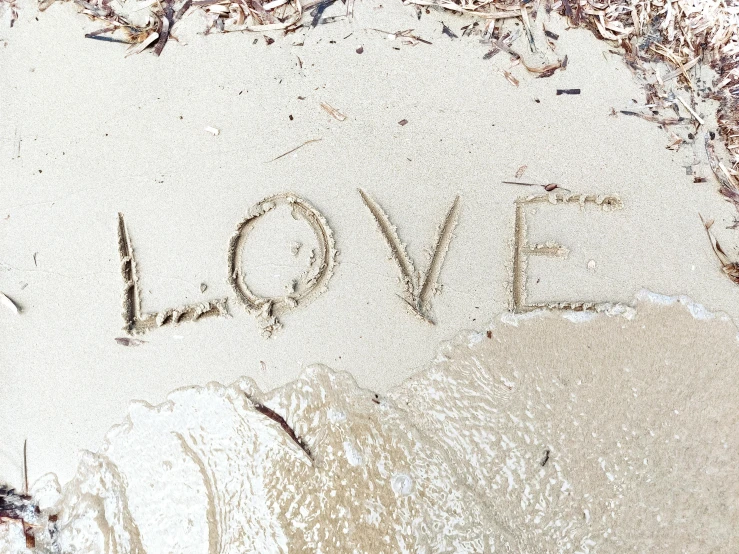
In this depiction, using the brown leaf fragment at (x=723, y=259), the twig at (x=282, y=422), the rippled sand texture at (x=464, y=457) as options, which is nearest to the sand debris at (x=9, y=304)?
the rippled sand texture at (x=464, y=457)

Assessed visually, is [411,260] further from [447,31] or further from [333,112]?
[447,31]

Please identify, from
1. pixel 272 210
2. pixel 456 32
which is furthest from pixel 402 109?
pixel 272 210

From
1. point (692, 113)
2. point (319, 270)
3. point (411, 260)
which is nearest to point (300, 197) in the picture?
point (319, 270)

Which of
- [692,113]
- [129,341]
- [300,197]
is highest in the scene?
[692,113]

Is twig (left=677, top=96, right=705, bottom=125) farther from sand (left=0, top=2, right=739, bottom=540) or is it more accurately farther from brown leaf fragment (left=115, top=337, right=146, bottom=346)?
brown leaf fragment (left=115, top=337, right=146, bottom=346)

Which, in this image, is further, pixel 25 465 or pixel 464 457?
pixel 25 465

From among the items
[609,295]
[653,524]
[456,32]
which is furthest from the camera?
[456,32]

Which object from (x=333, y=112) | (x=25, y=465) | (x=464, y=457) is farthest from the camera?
(x=333, y=112)

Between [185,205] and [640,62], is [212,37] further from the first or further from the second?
[640,62]
